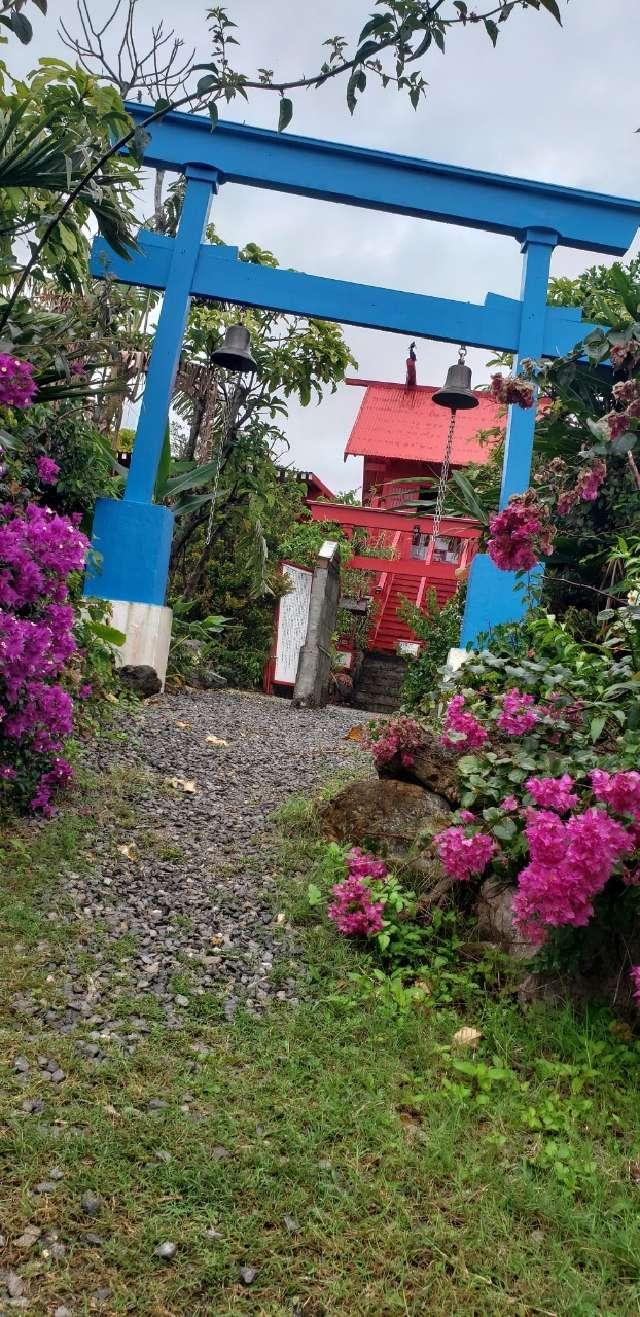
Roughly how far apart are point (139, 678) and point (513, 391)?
14.8 feet

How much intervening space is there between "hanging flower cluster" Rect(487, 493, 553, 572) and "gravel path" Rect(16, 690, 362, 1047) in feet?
5.37

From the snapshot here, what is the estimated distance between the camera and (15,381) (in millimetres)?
3604

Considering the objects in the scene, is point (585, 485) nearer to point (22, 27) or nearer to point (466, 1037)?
point (466, 1037)

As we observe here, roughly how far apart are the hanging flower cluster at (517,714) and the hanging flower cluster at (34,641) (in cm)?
190

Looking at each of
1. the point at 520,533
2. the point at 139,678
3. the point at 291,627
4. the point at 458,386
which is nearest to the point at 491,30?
the point at 520,533

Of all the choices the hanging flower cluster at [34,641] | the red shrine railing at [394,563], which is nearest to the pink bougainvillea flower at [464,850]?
the hanging flower cluster at [34,641]

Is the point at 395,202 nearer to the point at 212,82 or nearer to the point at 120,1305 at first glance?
the point at 212,82

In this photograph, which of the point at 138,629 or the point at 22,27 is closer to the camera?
the point at 22,27

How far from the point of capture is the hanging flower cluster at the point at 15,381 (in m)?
3.55

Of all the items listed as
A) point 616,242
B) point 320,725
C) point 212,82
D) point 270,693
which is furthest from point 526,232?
point 212,82

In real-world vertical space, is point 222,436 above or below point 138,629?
above

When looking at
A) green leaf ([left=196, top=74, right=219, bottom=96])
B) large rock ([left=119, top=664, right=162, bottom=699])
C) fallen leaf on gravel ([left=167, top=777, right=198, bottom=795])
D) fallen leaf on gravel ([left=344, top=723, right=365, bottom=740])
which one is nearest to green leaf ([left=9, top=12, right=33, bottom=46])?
green leaf ([left=196, top=74, right=219, bottom=96])

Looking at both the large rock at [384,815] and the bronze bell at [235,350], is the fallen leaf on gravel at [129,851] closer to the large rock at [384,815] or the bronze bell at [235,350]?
the large rock at [384,815]

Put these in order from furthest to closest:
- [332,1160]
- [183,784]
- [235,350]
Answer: [235,350], [183,784], [332,1160]
